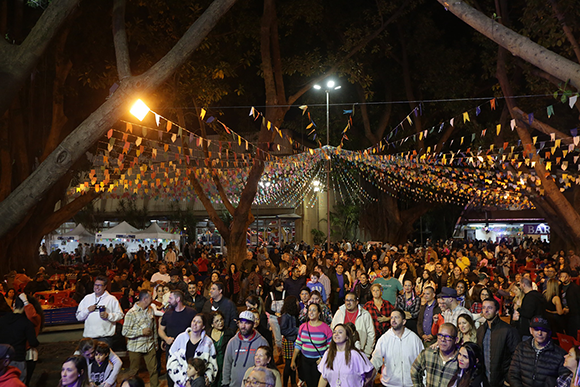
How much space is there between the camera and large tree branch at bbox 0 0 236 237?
5.96 metres

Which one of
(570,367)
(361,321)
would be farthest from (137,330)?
(570,367)

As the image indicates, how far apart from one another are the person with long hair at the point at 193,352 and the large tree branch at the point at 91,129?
8.08 ft

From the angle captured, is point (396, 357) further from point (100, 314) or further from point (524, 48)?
point (524, 48)

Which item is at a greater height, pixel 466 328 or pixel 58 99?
pixel 58 99

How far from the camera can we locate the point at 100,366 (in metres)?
5.03

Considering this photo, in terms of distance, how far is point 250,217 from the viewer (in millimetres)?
17734

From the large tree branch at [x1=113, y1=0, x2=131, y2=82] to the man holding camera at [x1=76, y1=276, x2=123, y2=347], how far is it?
112 inches

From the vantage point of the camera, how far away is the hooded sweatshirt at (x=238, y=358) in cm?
525

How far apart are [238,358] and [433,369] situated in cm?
200

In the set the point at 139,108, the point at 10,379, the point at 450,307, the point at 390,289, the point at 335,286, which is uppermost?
the point at 139,108

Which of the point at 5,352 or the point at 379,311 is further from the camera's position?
the point at 379,311

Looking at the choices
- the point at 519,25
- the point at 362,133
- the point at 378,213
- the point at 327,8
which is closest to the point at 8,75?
the point at 327,8

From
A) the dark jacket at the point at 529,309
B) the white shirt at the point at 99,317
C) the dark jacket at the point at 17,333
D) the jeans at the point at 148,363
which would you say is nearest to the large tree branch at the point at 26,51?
the dark jacket at the point at 17,333

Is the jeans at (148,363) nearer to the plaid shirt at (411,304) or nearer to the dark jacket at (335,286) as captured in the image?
the plaid shirt at (411,304)
